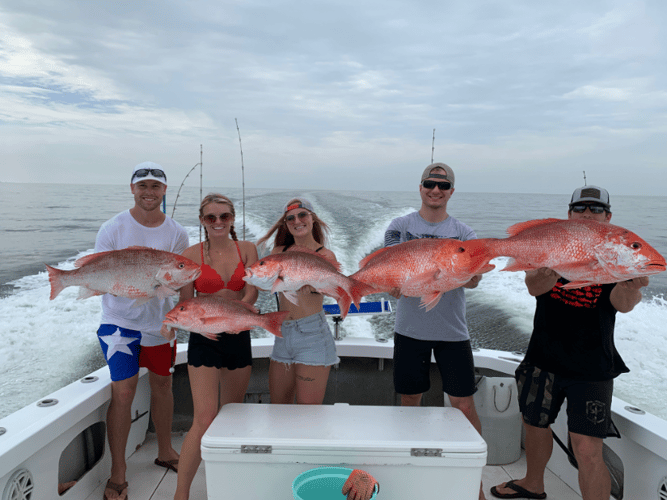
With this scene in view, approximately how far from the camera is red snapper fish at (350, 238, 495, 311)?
1.93 m

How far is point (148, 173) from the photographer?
275cm

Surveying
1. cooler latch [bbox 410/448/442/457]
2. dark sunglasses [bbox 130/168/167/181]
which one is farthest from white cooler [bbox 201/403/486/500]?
dark sunglasses [bbox 130/168/167/181]

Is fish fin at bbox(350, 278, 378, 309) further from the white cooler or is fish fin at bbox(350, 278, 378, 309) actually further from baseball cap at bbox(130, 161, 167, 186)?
baseball cap at bbox(130, 161, 167, 186)

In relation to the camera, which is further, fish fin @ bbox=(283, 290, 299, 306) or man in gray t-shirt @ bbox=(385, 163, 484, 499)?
man in gray t-shirt @ bbox=(385, 163, 484, 499)

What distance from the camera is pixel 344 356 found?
3.63m

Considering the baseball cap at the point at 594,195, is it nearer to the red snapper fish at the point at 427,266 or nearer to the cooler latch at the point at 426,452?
the red snapper fish at the point at 427,266

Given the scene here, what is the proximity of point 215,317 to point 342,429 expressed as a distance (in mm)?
815

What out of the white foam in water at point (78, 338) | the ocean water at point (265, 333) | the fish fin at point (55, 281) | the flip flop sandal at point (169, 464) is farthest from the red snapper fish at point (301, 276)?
the white foam in water at point (78, 338)

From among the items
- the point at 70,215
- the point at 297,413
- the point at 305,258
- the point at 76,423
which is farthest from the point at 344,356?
the point at 70,215

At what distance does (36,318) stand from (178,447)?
709cm

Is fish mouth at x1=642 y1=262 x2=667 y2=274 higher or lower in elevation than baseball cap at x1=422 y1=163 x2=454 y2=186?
lower

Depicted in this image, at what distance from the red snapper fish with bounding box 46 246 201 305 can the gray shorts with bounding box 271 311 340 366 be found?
62 centimetres

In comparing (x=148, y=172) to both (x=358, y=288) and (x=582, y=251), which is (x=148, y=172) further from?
(x=582, y=251)

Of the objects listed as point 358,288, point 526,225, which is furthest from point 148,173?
point 526,225
